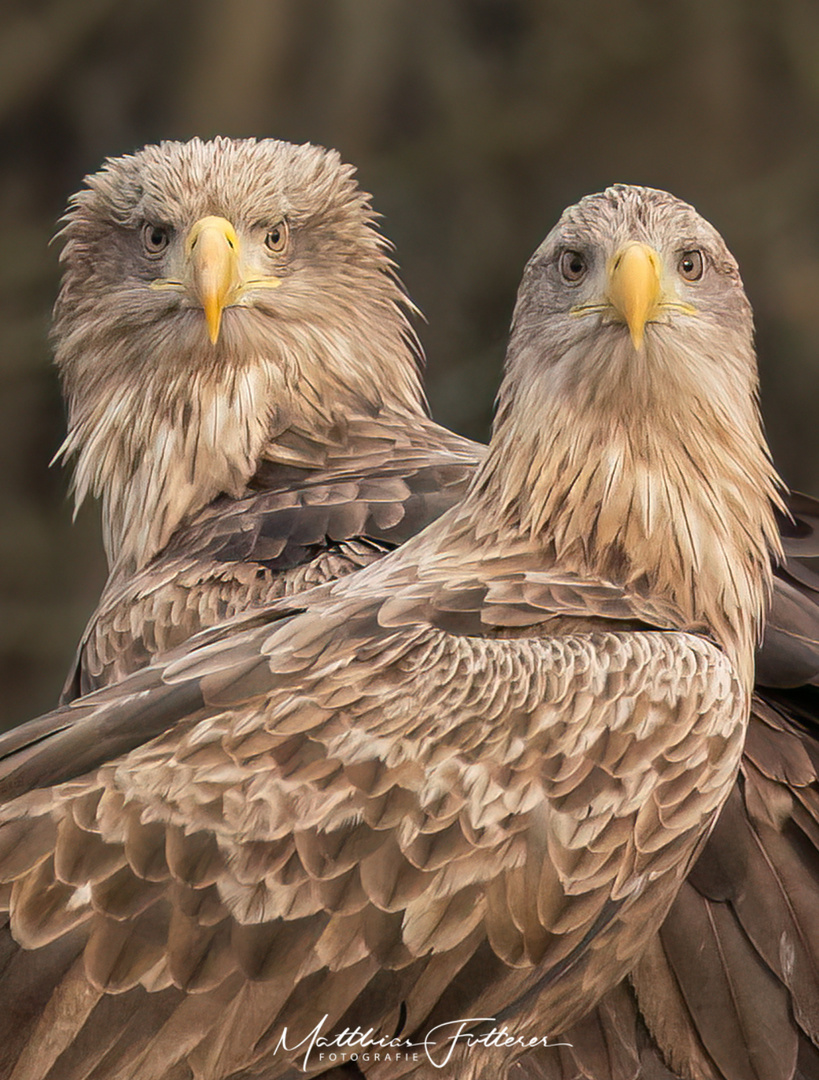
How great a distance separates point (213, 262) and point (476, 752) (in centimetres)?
149

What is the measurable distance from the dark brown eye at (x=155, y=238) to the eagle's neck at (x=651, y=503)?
1.21 metres

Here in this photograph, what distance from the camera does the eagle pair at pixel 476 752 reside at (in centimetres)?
235

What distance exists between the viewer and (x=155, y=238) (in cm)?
379

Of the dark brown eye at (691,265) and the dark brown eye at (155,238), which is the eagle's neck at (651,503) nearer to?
the dark brown eye at (691,265)

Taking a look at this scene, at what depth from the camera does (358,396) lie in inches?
155

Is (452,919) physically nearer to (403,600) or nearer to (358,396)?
(403,600)

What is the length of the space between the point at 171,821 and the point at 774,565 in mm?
1398

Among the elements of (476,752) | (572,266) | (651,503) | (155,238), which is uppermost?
(572,266)

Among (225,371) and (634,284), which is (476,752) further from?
(225,371)

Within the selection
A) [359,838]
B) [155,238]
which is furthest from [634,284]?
[155,238]

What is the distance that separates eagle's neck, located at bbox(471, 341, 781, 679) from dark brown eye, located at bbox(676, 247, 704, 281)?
23 cm

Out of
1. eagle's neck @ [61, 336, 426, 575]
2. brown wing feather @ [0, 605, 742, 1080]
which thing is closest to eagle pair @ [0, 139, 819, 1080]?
brown wing feather @ [0, 605, 742, 1080]

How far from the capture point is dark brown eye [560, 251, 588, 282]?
9.27ft

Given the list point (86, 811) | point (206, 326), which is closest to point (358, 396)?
point (206, 326)
